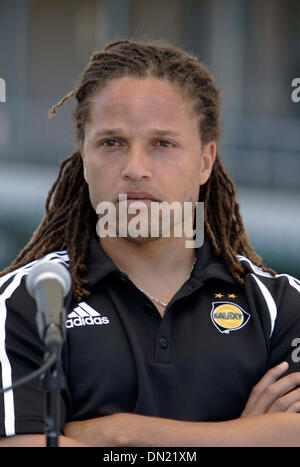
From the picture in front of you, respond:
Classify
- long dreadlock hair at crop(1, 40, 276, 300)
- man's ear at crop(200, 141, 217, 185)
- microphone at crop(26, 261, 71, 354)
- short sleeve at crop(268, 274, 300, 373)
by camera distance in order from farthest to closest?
man's ear at crop(200, 141, 217, 185) → long dreadlock hair at crop(1, 40, 276, 300) → short sleeve at crop(268, 274, 300, 373) → microphone at crop(26, 261, 71, 354)

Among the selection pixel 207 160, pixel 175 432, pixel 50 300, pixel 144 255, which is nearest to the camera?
pixel 50 300

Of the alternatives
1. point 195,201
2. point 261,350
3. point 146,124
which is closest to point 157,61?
point 146,124

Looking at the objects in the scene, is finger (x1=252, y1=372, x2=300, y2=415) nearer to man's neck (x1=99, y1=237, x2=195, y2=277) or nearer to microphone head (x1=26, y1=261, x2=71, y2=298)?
man's neck (x1=99, y1=237, x2=195, y2=277)

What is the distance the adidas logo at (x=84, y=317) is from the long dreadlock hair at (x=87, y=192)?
0.21 ft

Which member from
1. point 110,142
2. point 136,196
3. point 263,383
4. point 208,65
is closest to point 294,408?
point 263,383

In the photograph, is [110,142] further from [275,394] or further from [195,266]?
[275,394]

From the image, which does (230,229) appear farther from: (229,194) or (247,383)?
(247,383)

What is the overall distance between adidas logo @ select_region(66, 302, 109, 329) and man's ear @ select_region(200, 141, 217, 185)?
78 cm

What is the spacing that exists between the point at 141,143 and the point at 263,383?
1.00 m

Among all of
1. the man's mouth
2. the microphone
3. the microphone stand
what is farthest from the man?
the microphone

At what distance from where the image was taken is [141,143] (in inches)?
128

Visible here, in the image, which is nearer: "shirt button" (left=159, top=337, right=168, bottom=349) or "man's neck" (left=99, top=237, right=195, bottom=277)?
"shirt button" (left=159, top=337, right=168, bottom=349)

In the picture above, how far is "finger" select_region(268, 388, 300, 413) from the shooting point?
311cm

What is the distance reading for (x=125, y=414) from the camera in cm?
297
